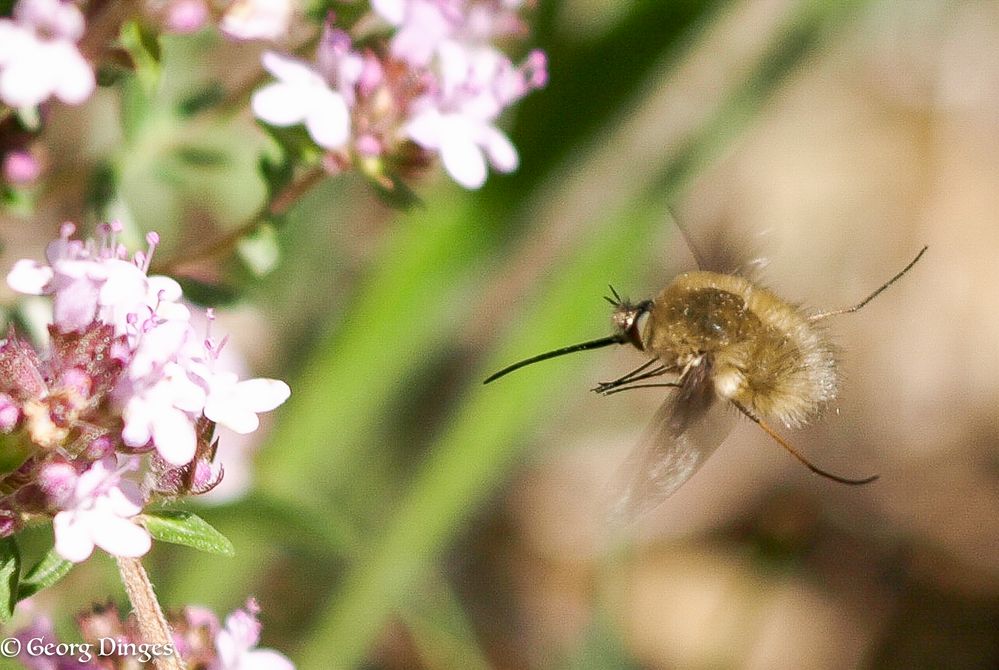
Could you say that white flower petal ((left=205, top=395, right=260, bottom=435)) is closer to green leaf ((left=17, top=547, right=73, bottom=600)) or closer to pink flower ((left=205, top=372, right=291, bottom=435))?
pink flower ((left=205, top=372, right=291, bottom=435))

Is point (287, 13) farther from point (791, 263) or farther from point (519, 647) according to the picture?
point (791, 263)

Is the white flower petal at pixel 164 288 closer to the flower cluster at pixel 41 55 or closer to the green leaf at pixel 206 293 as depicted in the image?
the flower cluster at pixel 41 55

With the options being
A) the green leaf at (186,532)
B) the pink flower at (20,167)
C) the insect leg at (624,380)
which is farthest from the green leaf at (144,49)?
the insect leg at (624,380)

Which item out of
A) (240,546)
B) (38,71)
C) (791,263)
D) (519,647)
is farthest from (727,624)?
(38,71)

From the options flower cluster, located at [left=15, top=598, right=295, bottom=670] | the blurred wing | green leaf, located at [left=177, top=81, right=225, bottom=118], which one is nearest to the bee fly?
the blurred wing

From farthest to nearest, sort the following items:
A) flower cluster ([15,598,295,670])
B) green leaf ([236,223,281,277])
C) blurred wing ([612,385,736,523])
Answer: green leaf ([236,223,281,277]) < blurred wing ([612,385,736,523]) < flower cluster ([15,598,295,670])
